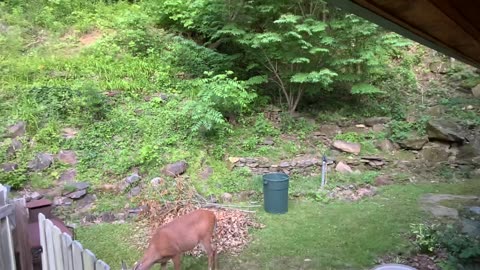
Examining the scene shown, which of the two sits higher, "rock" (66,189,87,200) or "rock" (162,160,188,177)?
"rock" (162,160,188,177)

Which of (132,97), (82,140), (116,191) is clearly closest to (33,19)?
(132,97)

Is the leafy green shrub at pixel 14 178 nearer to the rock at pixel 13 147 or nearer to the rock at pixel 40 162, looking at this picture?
the rock at pixel 40 162

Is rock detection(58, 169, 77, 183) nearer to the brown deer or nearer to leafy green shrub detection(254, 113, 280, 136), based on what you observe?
the brown deer

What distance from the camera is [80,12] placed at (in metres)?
9.35

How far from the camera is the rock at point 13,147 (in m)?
5.57

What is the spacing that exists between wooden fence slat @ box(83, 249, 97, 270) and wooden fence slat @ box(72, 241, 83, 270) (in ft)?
0.17

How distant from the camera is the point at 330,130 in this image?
7500 millimetres

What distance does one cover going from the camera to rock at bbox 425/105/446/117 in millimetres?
7938

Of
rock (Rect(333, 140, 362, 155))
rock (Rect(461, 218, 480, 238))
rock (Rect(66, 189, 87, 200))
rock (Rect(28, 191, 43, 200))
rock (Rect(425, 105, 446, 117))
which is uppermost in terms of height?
rock (Rect(425, 105, 446, 117))

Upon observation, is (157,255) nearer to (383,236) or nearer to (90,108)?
(383,236)

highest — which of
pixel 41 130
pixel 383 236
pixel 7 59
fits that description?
pixel 7 59

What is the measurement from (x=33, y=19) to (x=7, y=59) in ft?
6.28

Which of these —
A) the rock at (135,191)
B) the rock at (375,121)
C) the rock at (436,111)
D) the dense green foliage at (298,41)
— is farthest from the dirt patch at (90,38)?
the rock at (436,111)

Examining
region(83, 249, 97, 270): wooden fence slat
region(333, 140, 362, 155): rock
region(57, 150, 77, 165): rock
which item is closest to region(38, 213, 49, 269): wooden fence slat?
region(83, 249, 97, 270): wooden fence slat
